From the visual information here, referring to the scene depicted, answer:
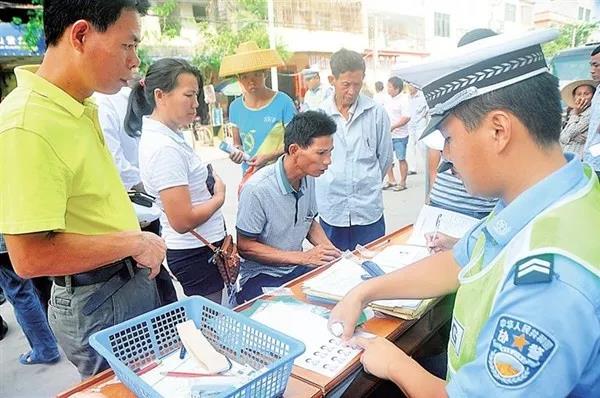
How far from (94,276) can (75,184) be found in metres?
0.28

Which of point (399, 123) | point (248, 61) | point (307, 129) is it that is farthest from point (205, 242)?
point (399, 123)

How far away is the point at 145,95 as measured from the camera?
208cm

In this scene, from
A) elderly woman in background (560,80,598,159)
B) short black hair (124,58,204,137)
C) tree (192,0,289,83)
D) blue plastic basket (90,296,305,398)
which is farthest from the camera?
tree (192,0,289,83)

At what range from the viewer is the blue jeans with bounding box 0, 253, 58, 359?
2439 millimetres

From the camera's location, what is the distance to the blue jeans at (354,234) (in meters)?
2.86

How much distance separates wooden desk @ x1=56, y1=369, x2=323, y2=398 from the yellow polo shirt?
0.38 metres

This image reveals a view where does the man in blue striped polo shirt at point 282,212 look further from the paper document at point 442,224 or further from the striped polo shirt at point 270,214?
the paper document at point 442,224

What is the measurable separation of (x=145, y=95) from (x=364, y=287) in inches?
54.2

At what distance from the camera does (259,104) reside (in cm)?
326

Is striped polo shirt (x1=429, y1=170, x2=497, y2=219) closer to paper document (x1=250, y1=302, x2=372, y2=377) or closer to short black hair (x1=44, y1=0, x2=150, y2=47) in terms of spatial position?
paper document (x1=250, y1=302, x2=372, y2=377)

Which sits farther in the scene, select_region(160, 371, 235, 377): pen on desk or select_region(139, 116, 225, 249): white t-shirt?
select_region(139, 116, 225, 249): white t-shirt

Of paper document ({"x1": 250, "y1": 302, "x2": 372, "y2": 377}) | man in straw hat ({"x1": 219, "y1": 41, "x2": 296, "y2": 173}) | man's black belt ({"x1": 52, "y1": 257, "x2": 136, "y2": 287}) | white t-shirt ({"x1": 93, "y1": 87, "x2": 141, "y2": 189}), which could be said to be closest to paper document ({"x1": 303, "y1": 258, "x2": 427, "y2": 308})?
paper document ({"x1": 250, "y1": 302, "x2": 372, "y2": 377})

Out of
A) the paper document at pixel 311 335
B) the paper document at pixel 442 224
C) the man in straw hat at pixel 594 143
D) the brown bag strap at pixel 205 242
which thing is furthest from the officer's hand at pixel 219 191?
the man in straw hat at pixel 594 143

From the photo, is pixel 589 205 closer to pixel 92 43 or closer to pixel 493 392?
pixel 493 392
